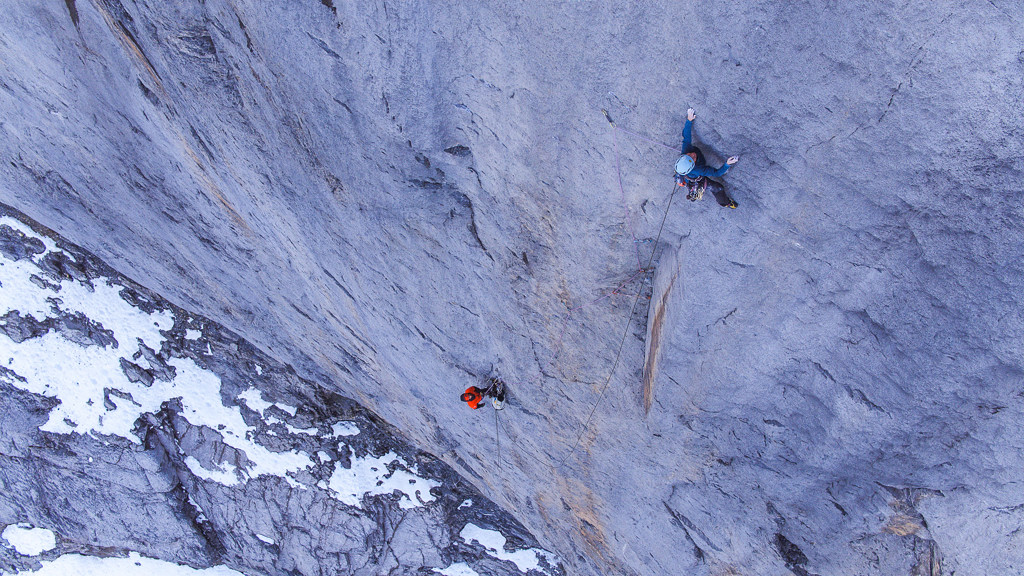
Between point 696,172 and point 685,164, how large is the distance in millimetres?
121

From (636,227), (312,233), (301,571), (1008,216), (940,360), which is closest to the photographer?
(1008,216)

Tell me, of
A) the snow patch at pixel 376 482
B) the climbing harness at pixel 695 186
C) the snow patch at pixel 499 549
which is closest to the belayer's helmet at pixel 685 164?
the climbing harness at pixel 695 186

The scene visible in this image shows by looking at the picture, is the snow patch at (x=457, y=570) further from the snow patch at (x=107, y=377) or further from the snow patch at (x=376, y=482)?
the snow patch at (x=107, y=377)

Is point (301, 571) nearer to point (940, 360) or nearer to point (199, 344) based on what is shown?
point (199, 344)

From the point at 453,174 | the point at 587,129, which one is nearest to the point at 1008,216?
the point at 587,129

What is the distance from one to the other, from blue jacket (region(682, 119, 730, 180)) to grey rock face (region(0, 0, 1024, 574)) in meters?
0.10

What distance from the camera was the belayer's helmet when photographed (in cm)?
357

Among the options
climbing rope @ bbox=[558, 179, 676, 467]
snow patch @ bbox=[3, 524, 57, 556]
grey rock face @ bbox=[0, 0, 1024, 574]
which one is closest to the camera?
grey rock face @ bbox=[0, 0, 1024, 574]

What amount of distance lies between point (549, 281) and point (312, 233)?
3.07m

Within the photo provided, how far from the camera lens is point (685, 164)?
11.7 feet

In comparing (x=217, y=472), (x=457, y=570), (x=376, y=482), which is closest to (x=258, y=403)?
(x=217, y=472)

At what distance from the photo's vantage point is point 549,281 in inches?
206

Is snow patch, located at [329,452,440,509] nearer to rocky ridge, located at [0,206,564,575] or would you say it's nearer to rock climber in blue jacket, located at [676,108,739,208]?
rocky ridge, located at [0,206,564,575]

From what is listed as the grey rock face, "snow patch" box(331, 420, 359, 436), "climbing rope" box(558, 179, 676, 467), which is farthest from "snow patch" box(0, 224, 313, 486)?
"climbing rope" box(558, 179, 676, 467)
